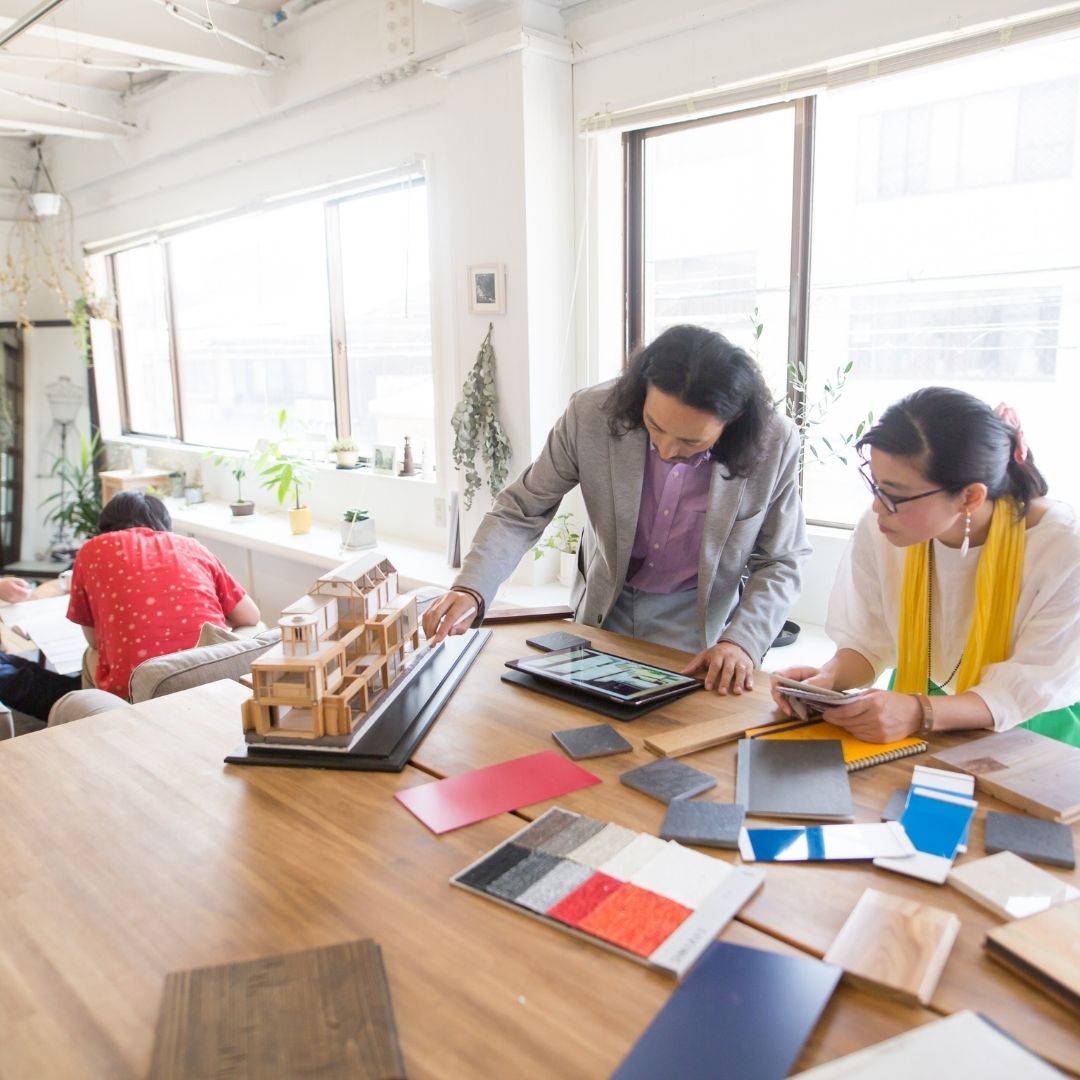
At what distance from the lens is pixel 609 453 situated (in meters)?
2.04

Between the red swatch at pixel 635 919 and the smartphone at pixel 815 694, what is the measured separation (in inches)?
21.8

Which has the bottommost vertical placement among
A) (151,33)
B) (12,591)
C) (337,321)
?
(12,591)

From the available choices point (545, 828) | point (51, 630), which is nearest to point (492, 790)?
point (545, 828)

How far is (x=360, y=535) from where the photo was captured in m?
4.42

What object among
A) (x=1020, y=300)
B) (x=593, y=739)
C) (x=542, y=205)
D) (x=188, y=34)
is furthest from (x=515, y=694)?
(x=188, y=34)

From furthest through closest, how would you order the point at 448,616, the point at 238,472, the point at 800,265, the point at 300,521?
the point at 238,472 < the point at 300,521 < the point at 800,265 < the point at 448,616

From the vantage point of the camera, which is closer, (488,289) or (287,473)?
(488,289)

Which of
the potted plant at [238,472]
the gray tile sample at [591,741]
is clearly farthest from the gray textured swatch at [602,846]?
the potted plant at [238,472]

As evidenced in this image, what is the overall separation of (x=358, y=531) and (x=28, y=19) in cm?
235

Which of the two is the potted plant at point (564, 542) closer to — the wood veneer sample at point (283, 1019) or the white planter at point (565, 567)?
the white planter at point (565, 567)

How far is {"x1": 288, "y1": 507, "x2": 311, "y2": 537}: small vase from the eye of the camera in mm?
4801

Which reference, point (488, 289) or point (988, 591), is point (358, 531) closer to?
point (488, 289)

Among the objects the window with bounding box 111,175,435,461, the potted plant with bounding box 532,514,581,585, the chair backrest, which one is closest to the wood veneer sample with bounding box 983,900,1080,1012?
the chair backrest

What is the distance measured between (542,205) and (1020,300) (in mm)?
1717
